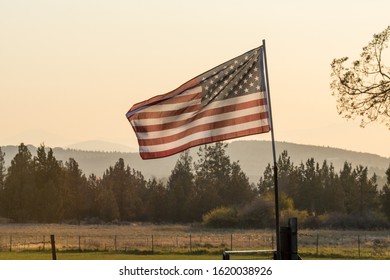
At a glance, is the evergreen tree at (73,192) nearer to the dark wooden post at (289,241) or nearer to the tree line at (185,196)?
Result: the tree line at (185,196)

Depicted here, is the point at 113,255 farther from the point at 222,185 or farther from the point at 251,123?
the point at 222,185

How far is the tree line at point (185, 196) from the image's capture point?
347 feet

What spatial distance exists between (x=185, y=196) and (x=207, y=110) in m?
99.9

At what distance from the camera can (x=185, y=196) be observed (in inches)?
4636

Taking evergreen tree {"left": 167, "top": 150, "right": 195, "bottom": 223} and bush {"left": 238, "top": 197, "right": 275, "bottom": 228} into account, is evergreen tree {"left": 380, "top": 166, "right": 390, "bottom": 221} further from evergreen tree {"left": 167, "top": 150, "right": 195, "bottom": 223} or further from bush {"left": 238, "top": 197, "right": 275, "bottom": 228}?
evergreen tree {"left": 167, "top": 150, "right": 195, "bottom": 223}

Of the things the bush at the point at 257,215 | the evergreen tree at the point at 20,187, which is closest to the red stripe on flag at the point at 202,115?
the bush at the point at 257,215

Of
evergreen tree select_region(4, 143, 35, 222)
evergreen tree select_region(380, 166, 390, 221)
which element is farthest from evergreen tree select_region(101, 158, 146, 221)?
evergreen tree select_region(380, 166, 390, 221)

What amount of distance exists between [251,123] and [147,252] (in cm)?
3379

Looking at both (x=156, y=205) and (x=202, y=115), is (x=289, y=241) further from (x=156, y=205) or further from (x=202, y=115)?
(x=156, y=205)

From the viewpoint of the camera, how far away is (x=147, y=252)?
51031 mm

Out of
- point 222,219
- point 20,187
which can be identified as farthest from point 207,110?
point 20,187

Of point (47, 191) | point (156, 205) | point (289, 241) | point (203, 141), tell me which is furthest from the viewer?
point (156, 205)

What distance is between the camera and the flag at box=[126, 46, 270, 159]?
1797cm

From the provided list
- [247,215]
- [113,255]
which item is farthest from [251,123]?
[247,215]
